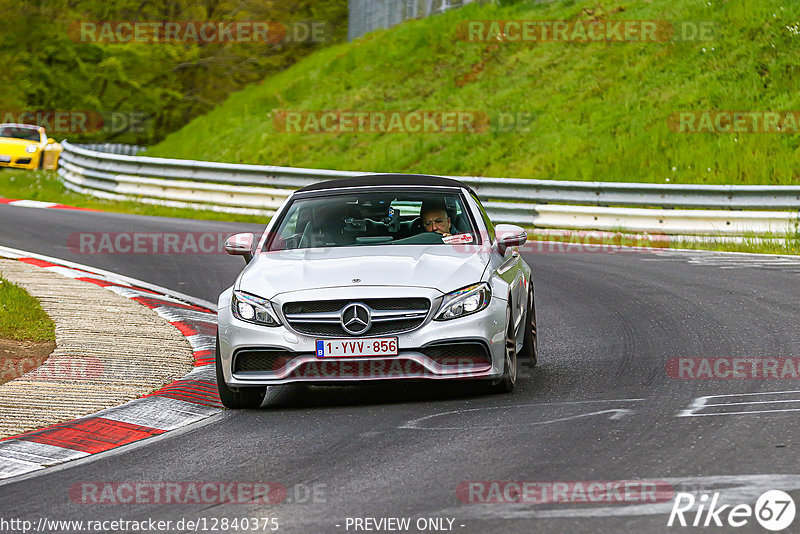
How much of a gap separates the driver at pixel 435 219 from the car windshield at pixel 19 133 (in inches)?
974

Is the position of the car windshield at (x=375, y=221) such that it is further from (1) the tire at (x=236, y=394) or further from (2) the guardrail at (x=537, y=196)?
(2) the guardrail at (x=537, y=196)

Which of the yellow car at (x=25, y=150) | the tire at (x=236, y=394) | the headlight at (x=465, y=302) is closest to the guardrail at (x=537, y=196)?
the yellow car at (x=25, y=150)

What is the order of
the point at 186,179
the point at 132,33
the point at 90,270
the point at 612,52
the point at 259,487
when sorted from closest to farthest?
the point at 259,487 → the point at 90,270 → the point at 186,179 → the point at 612,52 → the point at 132,33

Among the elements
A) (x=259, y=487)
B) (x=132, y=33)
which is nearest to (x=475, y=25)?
(x=132, y=33)

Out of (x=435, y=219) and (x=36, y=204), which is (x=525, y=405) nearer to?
(x=435, y=219)

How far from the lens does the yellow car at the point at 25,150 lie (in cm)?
3128

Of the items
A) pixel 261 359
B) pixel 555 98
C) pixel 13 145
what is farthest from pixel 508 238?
pixel 13 145

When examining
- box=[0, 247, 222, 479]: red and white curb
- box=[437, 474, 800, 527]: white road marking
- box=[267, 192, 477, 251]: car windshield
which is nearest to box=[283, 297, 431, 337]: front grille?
box=[0, 247, 222, 479]: red and white curb

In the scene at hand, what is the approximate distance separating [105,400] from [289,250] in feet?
5.41

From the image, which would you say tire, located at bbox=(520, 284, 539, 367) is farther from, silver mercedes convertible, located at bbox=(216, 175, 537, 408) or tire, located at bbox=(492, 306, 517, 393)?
tire, located at bbox=(492, 306, 517, 393)

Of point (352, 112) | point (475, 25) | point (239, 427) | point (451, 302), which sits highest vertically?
point (475, 25)

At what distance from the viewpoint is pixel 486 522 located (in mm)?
5086

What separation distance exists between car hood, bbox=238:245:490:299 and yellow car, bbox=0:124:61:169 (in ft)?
79.7

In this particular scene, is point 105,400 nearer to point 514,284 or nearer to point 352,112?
point 514,284
